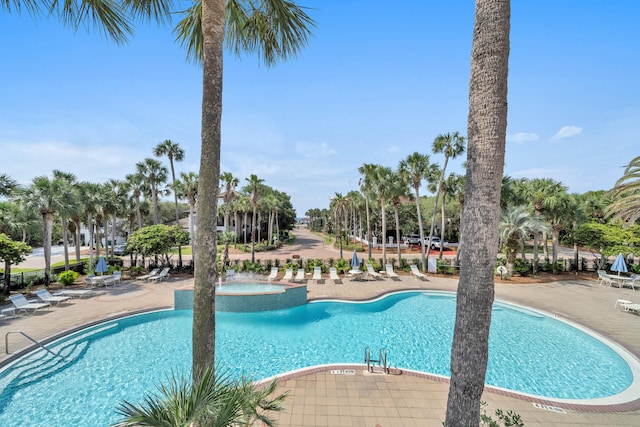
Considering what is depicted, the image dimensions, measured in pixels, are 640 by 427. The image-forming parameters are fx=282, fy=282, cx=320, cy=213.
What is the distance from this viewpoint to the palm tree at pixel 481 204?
3064 mm

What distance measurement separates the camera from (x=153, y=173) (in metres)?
29.0

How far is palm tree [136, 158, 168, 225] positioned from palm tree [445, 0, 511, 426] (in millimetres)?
31143

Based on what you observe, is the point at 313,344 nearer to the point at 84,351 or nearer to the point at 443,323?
the point at 443,323

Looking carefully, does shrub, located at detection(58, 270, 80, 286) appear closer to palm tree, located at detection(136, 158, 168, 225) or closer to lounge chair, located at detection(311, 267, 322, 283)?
palm tree, located at detection(136, 158, 168, 225)

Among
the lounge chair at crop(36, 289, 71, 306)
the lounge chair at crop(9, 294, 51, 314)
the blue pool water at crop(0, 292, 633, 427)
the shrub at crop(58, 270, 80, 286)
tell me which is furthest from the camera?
the shrub at crop(58, 270, 80, 286)

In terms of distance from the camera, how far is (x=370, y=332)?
1177cm

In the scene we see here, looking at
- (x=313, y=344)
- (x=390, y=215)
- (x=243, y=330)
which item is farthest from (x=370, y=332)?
(x=390, y=215)

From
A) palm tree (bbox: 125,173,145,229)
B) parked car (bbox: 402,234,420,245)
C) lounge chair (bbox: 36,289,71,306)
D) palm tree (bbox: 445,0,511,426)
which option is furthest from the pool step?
parked car (bbox: 402,234,420,245)

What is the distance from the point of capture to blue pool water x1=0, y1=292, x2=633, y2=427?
7.43 m

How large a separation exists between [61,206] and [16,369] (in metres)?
12.4

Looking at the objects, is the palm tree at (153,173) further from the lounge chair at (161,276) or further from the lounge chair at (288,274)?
the lounge chair at (288,274)

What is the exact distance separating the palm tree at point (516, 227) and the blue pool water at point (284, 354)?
22.6 feet

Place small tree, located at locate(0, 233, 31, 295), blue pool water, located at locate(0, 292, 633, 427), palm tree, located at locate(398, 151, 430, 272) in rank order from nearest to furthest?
blue pool water, located at locate(0, 292, 633, 427) < small tree, located at locate(0, 233, 31, 295) < palm tree, located at locate(398, 151, 430, 272)

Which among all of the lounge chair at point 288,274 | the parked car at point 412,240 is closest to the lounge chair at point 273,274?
the lounge chair at point 288,274
